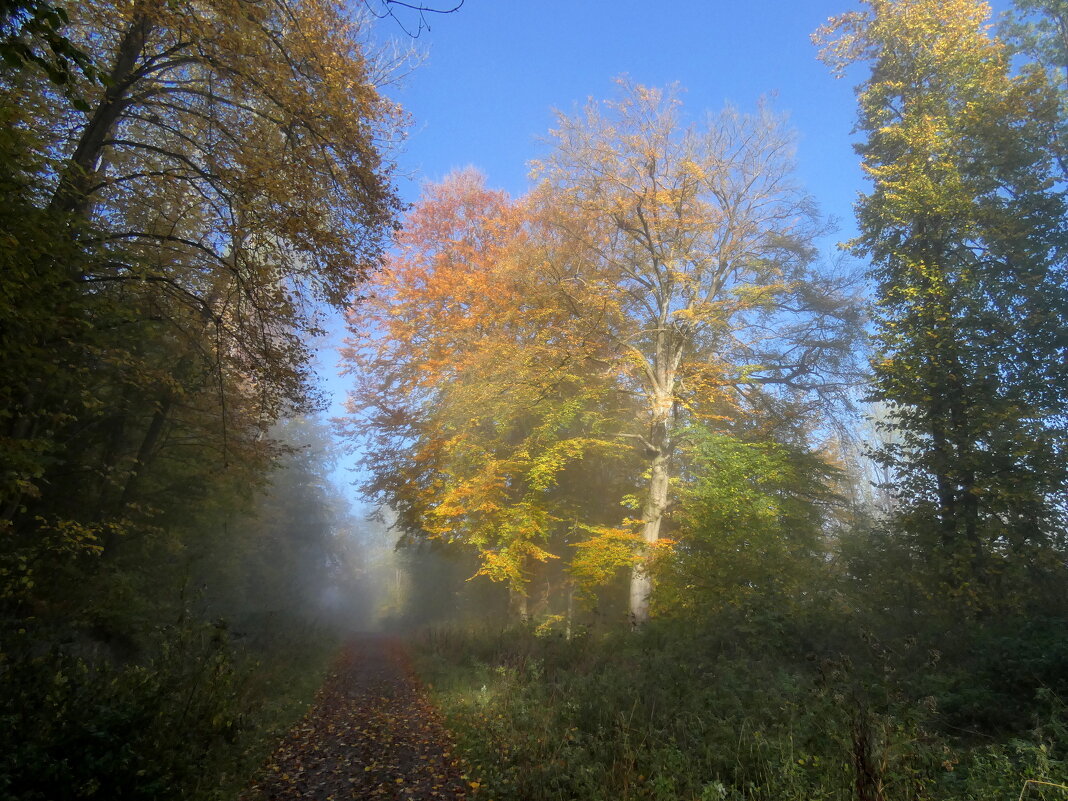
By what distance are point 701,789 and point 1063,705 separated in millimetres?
4160

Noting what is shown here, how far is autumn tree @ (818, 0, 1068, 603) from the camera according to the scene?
33.0ft

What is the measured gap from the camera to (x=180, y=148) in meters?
9.13

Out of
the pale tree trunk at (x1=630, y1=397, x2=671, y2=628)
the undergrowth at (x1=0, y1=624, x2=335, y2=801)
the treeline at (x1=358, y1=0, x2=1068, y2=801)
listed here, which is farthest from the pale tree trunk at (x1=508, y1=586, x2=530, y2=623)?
the undergrowth at (x1=0, y1=624, x2=335, y2=801)

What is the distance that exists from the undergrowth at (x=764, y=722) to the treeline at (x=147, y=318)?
3.45 metres

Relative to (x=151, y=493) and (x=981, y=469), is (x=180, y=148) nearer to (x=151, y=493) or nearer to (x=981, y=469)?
(x=151, y=493)

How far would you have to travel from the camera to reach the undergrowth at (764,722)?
4445mm

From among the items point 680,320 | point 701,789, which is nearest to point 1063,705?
point 701,789

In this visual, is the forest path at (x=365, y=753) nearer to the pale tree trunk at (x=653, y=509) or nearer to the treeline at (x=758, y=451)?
the treeline at (x=758, y=451)

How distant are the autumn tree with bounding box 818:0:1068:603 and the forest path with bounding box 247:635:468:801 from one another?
31.9ft

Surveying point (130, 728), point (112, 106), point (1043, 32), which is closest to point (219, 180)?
point (112, 106)

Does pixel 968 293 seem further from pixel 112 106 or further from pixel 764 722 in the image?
pixel 112 106

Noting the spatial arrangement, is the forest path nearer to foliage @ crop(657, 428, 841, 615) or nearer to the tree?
foliage @ crop(657, 428, 841, 615)

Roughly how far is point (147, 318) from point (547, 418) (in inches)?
379

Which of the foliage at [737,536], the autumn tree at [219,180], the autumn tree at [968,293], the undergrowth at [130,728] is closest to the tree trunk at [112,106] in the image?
the autumn tree at [219,180]
